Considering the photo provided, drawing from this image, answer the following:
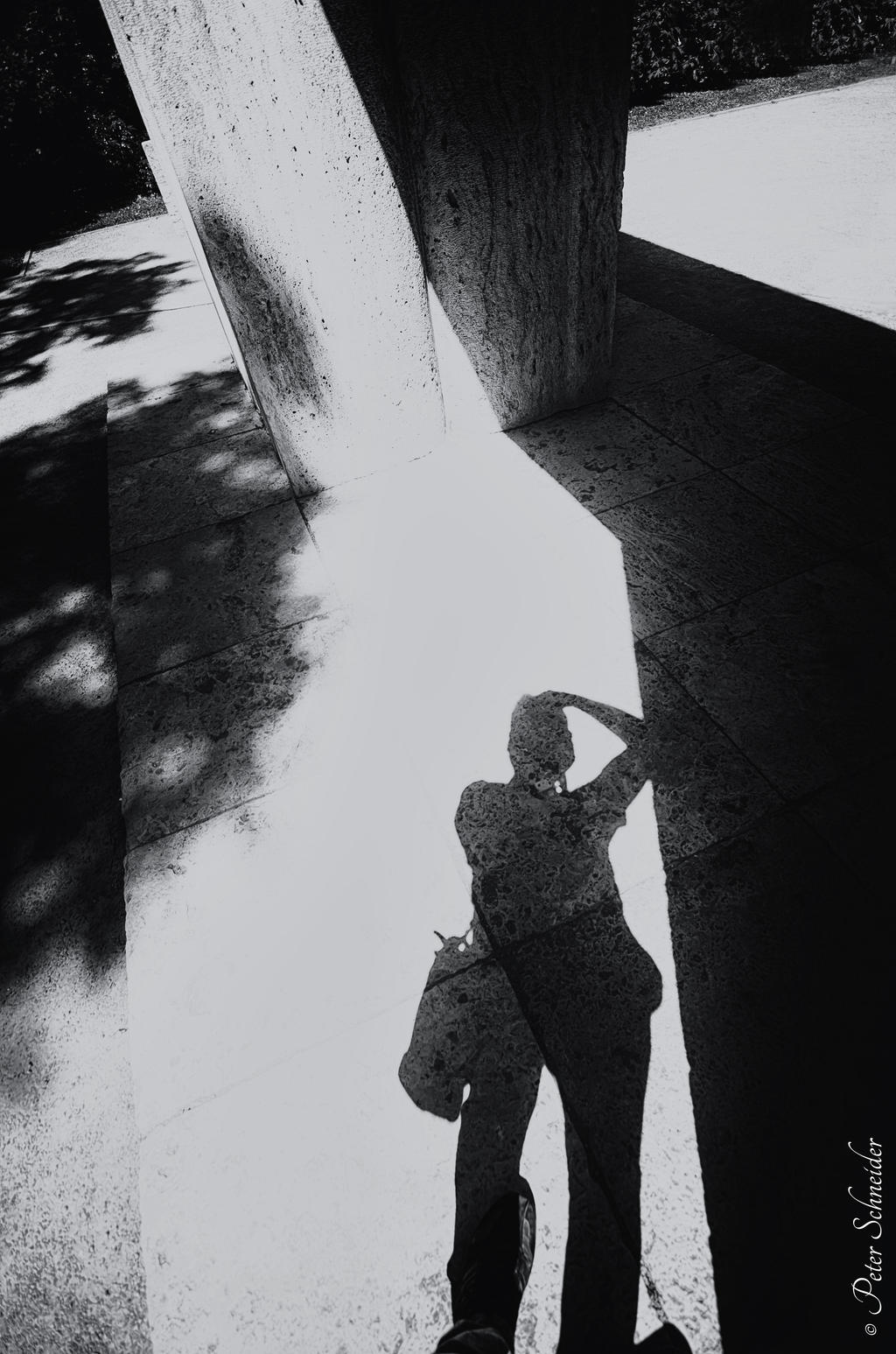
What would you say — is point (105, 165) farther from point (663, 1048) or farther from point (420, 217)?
point (663, 1048)

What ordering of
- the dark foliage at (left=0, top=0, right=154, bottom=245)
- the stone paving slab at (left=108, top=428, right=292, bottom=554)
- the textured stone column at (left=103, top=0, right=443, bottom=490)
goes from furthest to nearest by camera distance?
the dark foliage at (left=0, top=0, right=154, bottom=245)
the stone paving slab at (left=108, top=428, right=292, bottom=554)
the textured stone column at (left=103, top=0, right=443, bottom=490)

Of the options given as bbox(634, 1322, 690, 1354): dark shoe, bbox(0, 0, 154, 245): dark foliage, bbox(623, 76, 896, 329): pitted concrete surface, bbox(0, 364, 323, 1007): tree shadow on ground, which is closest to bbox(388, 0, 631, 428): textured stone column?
bbox(0, 364, 323, 1007): tree shadow on ground

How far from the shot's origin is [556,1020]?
208cm

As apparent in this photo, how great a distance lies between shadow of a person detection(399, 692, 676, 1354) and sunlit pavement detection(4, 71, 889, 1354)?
47 mm

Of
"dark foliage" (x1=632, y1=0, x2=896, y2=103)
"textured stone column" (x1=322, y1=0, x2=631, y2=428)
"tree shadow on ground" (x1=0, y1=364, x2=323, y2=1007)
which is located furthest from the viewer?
"dark foliage" (x1=632, y1=0, x2=896, y2=103)

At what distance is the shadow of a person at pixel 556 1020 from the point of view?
175 centimetres

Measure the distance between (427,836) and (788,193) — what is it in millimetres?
8431

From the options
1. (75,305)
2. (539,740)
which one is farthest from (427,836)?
(75,305)

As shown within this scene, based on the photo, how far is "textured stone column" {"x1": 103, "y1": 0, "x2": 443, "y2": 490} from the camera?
2.93 metres

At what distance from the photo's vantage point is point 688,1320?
1.63 metres

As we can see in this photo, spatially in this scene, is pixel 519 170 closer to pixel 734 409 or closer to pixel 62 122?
pixel 734 409

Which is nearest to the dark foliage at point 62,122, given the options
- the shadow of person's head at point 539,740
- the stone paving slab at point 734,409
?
the stone paving slab at point 734,409

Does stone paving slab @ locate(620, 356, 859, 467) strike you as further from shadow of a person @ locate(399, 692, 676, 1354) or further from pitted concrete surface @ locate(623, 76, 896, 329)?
shadow of a person @ locate(399, 692, 676, 1354)

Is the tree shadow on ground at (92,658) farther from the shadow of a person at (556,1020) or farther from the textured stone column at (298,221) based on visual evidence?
the shadow of a person at (556,1020)
